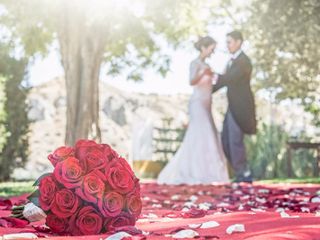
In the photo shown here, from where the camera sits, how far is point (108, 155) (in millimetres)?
4031

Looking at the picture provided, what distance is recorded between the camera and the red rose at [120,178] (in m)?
3.91

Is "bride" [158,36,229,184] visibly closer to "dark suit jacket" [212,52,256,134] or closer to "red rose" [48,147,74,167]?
"dark suit jacket" [212,52,256,134]

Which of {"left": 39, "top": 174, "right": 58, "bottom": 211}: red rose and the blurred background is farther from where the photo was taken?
the blurred background

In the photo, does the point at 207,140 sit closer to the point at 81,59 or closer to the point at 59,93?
the point at 81,59

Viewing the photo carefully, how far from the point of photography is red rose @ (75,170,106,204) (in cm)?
381

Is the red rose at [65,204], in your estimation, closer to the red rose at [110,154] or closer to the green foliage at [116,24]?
the red rose at [110,154]

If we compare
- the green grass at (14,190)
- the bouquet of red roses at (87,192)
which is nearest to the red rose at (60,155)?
the bouquet of red roses at (87,192)

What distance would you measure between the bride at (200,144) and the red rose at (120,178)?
805cm

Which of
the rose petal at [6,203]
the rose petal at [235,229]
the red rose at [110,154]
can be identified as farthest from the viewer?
the rose petal at [6,203]

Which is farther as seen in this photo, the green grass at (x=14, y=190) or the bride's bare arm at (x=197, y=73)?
the bride's bare arm at (x=197, y=73)

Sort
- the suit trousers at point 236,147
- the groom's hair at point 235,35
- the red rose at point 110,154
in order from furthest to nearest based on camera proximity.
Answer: the suit trousers at point 236,147 < the groom's hair at point 235,35 < the red rose at point 110,154

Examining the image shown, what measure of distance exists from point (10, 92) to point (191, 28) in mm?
5701

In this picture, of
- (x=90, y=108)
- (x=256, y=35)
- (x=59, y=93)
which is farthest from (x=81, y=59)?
(x=59, y=93)

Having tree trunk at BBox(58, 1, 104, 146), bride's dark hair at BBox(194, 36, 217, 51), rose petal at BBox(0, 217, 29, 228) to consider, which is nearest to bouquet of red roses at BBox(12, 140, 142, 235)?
rose petal at BBox(0, 217, 29, 228)
